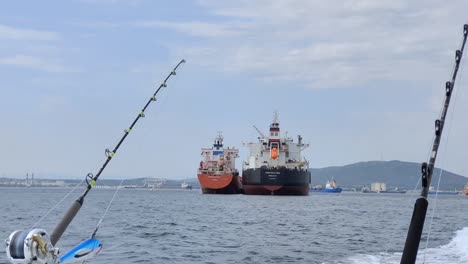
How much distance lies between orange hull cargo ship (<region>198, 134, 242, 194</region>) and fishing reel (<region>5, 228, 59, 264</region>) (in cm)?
11399

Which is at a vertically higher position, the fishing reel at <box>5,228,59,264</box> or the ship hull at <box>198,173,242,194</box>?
the ship hull at <box>198,173,242,194</box>

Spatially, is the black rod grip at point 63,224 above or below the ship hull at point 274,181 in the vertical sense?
below

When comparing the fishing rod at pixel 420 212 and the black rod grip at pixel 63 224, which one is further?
the black rod grip at pixel 63 224

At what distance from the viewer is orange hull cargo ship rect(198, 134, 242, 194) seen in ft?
404

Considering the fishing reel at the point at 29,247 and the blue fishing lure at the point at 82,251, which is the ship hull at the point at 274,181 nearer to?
the blue fishing lure at the point at 82,251

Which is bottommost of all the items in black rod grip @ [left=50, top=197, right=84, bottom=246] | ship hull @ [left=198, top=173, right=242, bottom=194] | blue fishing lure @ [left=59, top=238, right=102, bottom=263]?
blue fishing lure @ [left=59, top=238, right=102, bottom=263]

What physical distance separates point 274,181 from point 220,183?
632 inches

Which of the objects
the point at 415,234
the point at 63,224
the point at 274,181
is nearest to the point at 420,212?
the point at 415,234

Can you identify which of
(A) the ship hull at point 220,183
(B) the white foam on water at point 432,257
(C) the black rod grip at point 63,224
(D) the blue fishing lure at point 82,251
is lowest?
(B) the white foam on water at point 432,257

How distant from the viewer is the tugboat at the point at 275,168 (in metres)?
110

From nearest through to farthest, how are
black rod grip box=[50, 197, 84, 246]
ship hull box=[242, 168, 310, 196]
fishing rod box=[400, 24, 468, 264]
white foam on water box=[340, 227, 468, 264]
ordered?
fishing rod box=[400, 24, 468, 264] → black rod grip box=[50, 197, 84, 246] → white foam on water box=[340, 227, 468, 264] → ship hull box=[242, 168, 310, 196]

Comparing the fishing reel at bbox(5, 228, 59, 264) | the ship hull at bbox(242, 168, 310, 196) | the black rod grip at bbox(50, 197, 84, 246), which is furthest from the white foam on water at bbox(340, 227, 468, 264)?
the ship hull at bbox(242, 168, 310, 196)

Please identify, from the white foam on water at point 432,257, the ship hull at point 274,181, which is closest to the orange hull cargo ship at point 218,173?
the ship hull at point 274,181

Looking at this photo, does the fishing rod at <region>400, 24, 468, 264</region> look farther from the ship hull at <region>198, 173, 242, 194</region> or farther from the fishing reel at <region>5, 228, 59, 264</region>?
the ship hull at <region>198, 173, 242, 194</region>
